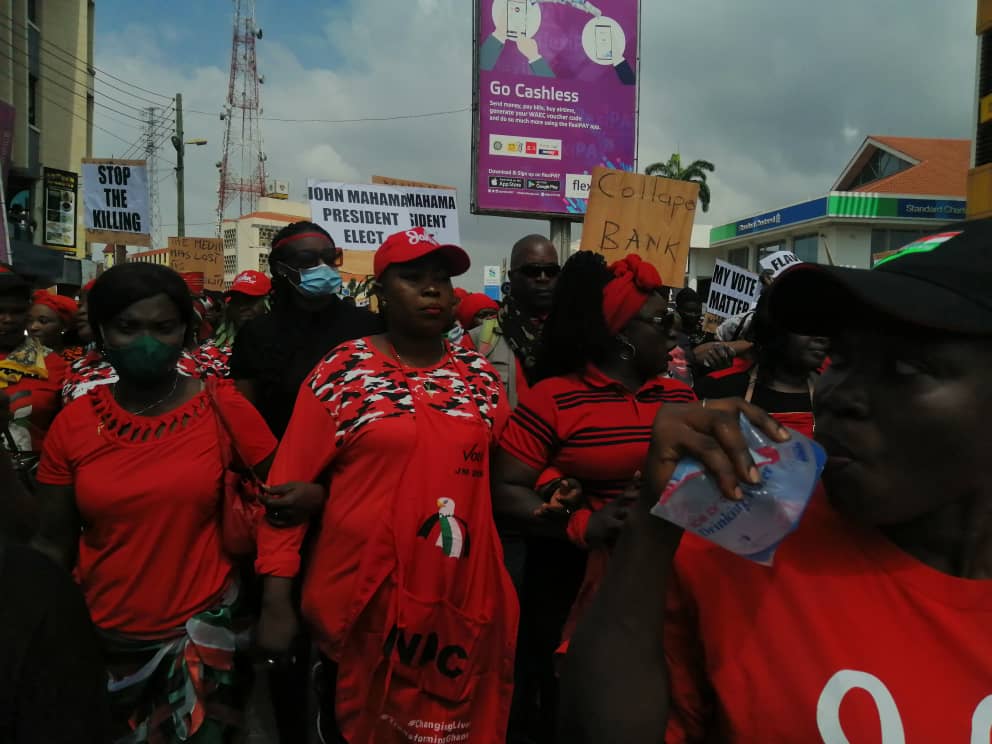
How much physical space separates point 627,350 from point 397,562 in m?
1.08

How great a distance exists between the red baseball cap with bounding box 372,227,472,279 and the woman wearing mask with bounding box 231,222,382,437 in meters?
0.73

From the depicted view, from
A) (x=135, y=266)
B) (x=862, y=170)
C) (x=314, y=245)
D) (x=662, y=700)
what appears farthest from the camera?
(x=862, y=170)

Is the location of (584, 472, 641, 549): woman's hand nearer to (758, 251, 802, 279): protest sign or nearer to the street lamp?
(758, 251, 802, 279): protest sign

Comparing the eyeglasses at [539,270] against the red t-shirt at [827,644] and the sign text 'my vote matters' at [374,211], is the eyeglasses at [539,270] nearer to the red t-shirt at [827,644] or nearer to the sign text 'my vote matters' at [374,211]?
the sign text 'my vote matters' at [374,211]

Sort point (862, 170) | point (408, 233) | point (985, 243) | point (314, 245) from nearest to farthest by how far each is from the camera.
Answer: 1. point (985, 243)
2. point (408, 233)
3. point (314, 245)
4. point (862, 170)

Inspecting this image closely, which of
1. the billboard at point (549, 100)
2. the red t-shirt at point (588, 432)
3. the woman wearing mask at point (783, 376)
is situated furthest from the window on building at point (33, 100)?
the red t-shirt at point (588, 432)

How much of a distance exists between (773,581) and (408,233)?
2.02 m

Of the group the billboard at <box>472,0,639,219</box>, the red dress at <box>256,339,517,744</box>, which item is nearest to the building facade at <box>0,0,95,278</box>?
the billboard at <box>472,0,639,219</box>

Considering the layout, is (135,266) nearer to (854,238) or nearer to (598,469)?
(598,469)

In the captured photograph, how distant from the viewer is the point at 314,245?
3.69 meters

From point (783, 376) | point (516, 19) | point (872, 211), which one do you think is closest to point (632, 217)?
point (783, 376)

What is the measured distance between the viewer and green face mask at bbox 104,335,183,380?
2.47m

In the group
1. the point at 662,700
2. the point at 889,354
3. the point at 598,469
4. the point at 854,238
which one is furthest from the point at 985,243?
the point at 854,238

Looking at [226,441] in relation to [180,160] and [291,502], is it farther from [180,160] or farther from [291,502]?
[180,160]
